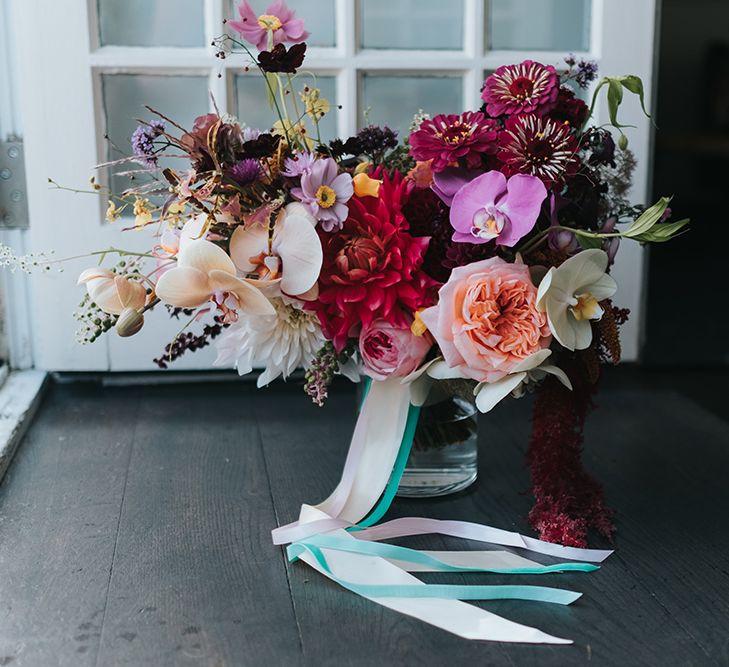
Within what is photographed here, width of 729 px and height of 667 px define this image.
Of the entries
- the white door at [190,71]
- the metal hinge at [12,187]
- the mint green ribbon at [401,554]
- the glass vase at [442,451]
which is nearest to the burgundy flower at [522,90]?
the glass vase at [442,451]

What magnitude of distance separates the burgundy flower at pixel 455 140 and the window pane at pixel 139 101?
0.70m

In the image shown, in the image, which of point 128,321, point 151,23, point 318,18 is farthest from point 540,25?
point 128,321

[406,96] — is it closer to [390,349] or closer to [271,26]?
[271,26]

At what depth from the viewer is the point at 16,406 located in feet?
4.69

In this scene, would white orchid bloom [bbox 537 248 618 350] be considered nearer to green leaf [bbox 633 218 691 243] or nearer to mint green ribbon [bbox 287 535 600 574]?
green leaf [bbox 633 218 691 243]

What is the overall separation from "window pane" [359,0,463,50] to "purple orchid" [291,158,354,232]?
0.70 meters

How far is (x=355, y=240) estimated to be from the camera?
0.95 meters

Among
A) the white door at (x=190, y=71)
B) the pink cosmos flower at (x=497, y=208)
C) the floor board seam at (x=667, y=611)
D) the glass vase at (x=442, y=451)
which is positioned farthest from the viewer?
the white door at (x=190, y=71)

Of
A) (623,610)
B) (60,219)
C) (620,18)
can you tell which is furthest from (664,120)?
(623,610)

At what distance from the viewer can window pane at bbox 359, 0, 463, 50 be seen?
1556 millimetres

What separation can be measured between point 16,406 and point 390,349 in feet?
2.35

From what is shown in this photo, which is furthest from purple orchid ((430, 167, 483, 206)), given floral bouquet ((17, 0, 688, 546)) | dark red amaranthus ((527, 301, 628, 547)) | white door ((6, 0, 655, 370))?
white door ((6, 0, 655, 370))

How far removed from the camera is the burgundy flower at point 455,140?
934mm

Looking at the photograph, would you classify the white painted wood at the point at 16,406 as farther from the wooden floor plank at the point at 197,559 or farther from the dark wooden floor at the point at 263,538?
the wooden floor plank at the point at 197,559
